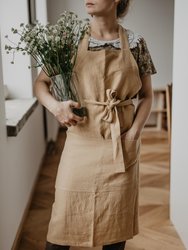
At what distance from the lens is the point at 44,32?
1.10 metres

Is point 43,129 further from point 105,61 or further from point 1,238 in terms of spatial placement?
point 105,61

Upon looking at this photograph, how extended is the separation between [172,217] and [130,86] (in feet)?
3.69

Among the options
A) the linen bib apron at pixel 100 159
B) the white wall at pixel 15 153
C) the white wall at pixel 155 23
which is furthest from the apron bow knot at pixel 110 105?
the white wall at pixel 155 23

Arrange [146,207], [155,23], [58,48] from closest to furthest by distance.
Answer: [58,48], [146,207], [155,23]

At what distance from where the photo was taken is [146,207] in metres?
2.32

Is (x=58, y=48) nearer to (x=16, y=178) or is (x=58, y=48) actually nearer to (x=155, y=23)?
(x=16, y=178)

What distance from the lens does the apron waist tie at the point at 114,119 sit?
1221 mm

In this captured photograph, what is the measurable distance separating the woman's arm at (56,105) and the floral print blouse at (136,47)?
0.68 ft

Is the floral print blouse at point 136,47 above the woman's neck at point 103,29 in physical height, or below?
below

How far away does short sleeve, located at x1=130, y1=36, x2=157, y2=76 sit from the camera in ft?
4.21

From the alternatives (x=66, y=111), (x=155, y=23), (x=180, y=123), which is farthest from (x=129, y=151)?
(x=155, y=23)

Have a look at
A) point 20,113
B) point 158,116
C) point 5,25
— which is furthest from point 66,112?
point 158,116

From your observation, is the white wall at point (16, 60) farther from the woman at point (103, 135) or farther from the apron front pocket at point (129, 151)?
the apron front pocket at point (129, 151)

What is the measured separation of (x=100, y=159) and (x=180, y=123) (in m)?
0.69
